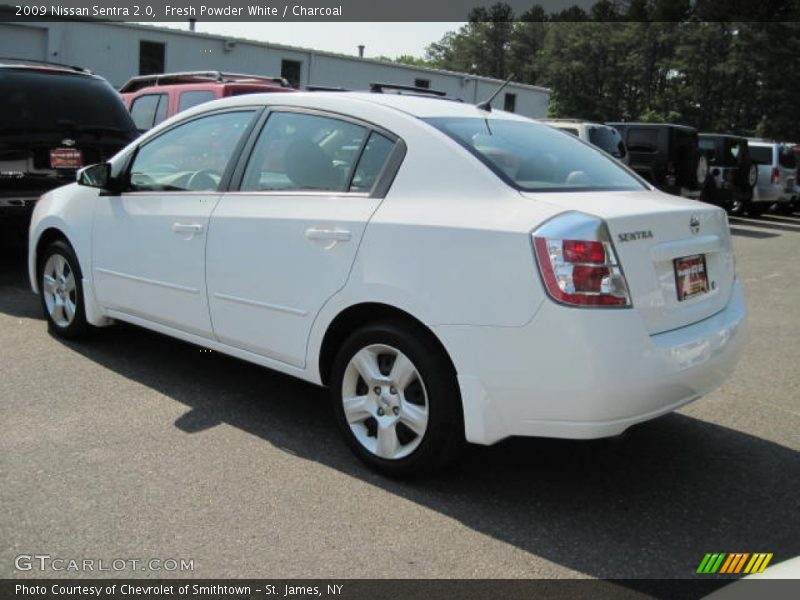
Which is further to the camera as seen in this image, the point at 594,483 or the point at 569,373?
the point at 594,483

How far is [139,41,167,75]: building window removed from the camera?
74.2 feet

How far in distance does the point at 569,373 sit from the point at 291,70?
25.3 meters

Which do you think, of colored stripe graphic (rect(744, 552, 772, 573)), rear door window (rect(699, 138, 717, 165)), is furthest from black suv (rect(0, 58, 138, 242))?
rear door window (rect(699, 138, 717, 165))

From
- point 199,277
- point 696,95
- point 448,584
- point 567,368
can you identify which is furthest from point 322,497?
point 696,95

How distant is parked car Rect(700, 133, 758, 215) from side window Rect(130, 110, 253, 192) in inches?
584

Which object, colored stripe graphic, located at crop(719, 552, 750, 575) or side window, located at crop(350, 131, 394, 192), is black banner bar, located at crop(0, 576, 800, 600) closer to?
colored stripe graphic, located at crop(719, 552, 750, 575)

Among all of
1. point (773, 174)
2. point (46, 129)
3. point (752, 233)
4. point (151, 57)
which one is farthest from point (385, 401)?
point (151, 57)

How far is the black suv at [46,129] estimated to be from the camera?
6730 mm

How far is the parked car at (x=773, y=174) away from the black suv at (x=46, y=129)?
53.0 feet

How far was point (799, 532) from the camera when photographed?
315 cm

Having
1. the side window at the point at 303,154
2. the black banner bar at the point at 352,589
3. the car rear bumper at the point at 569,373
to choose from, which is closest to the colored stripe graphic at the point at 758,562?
the black banner bar at the point at 352,589

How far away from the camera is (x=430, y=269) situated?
318 centimetres

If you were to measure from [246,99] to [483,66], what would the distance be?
9197 cm

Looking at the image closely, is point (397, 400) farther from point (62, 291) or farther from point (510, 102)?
point (510, 102)
